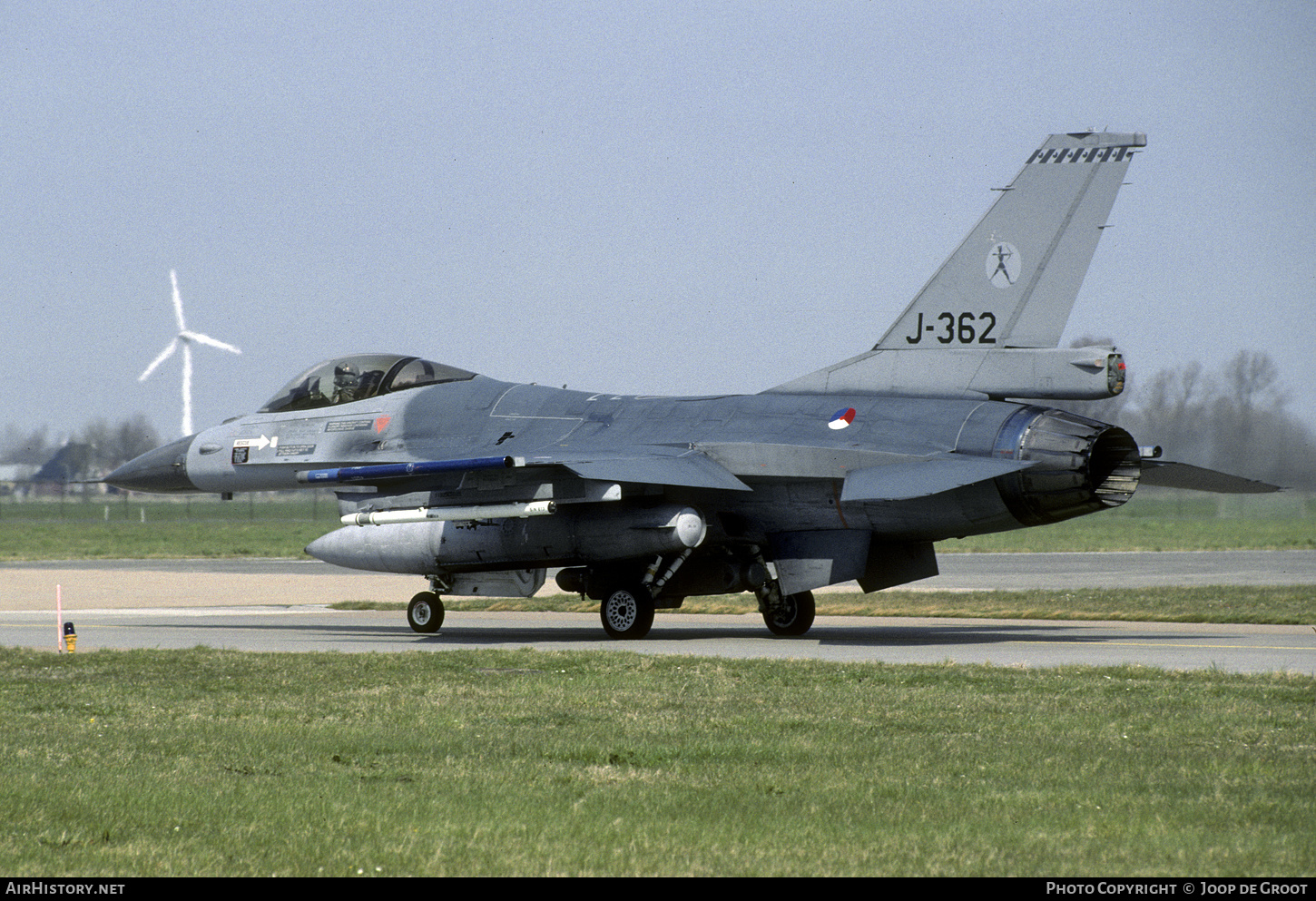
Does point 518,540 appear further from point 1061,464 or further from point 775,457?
point 1061,464

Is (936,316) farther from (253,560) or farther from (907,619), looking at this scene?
(253,560)

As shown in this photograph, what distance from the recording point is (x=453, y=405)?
63.8 ft

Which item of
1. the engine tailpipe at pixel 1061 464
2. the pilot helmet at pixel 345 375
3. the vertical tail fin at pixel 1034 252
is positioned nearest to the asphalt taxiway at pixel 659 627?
the engine tailpipe at pixel 1061 464

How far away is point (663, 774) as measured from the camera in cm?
793

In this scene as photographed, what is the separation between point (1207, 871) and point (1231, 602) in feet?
56.0

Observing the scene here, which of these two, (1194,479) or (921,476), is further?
(1194,479)

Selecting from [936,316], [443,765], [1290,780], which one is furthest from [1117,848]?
[936,316]

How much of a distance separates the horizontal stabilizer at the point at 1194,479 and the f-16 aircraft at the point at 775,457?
0.16 feet

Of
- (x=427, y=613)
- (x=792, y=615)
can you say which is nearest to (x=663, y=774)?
(x=792, y=615)

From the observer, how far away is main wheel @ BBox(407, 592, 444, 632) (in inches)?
770

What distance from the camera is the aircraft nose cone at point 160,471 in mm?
20875

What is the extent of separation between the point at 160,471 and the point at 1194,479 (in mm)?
14685

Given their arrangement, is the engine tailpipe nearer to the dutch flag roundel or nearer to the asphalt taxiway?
the asphalt taxiway

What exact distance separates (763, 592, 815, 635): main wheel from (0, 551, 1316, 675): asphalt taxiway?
0.21 m
